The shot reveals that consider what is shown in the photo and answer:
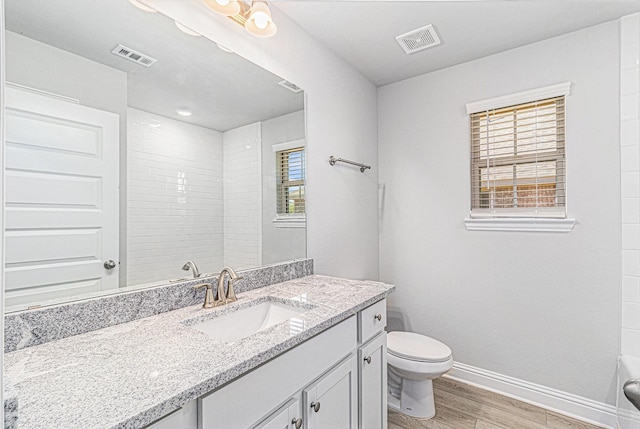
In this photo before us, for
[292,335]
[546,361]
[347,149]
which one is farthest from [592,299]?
[292,335]

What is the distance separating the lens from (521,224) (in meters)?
2.17

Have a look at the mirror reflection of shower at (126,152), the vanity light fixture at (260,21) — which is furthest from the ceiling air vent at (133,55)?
the vanity light fixture at (260,21)

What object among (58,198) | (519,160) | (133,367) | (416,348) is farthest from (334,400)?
(519,160)

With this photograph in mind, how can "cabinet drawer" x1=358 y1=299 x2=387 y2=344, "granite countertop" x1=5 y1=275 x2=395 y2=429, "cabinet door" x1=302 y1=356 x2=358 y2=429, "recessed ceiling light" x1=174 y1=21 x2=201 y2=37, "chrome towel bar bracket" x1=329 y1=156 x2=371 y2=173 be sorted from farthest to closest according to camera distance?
"chrome towel bar bracket" x1=329 y1=156 x2=371 y2=173 < "cabinet drawer" x1=358 y1=299 x2=387 y2=344 < "recessed ceiling light" x1=174 y1=21 x2=201 y2=37 < "cabinet door" x1=302 y1=356 x2=358 y2=429 < "granite countertop" x1=5 y1=275 x2=395 y2=429

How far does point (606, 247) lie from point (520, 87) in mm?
1160

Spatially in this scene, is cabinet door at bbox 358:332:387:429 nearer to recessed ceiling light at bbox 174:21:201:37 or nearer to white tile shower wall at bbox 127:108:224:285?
white tile shower wall at bbox 127:108:224:285

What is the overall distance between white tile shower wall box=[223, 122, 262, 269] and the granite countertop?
408 millimetres

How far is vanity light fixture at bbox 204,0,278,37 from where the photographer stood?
1413 millimetres

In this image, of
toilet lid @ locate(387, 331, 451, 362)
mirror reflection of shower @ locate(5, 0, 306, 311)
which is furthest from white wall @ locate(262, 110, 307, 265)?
toilet lid @ locate(387, 331, 451, 362)

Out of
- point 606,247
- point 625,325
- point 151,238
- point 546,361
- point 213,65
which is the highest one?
point 213,65

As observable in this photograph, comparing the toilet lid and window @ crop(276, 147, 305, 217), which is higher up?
window @ crop(276, 147, 305, 217)

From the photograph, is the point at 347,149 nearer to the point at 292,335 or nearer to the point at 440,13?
the point at 440,13

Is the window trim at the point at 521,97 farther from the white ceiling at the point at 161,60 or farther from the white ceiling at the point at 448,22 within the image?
the white ceiling at the point at 161,60

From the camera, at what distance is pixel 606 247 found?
1916 mm
